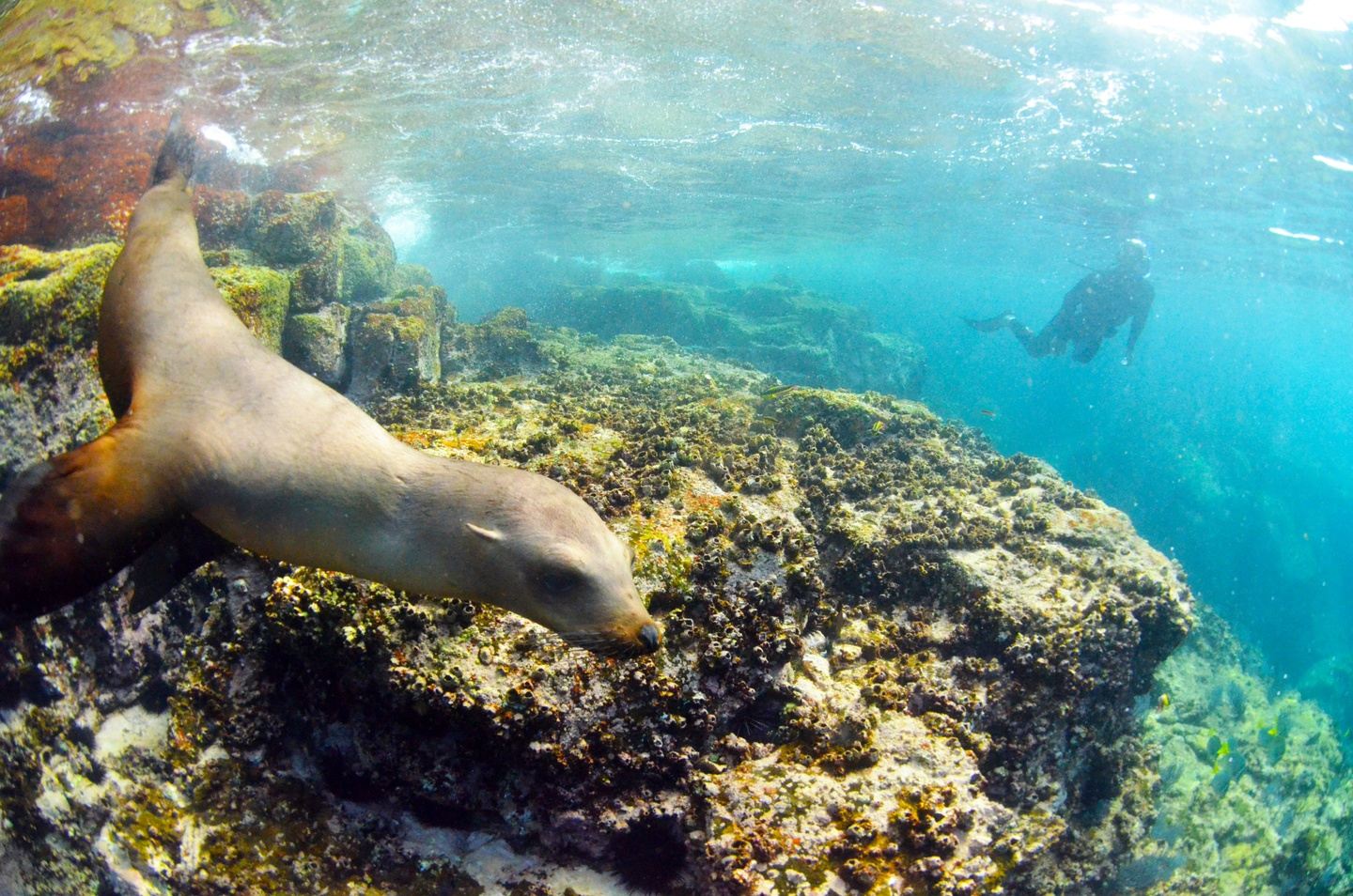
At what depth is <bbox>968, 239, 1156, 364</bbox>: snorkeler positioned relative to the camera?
66.7ft

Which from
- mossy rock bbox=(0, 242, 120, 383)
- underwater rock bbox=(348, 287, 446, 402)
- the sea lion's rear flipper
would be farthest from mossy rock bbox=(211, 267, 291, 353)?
the sea lion's rear flipper

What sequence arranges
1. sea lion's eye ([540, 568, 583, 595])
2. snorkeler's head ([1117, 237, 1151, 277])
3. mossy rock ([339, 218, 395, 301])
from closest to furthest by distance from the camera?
sea lion's eye ([540, 568, 583, 595]), mossy rock ([339, 218, 395, 301]), snorkeler's head ([1117, 237, 1151, 277])

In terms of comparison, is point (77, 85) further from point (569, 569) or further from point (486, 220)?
point (486, 220)

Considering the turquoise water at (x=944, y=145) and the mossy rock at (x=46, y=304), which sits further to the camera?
the turquoise water at (x=944, y=145)

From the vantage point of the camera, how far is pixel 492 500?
5.76 ft

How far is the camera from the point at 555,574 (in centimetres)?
168

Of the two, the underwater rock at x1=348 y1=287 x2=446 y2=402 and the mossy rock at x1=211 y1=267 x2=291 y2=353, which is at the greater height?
the mossy rock at x1=211 y1=267 x2=291 y2=353

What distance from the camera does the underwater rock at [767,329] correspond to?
2352cm

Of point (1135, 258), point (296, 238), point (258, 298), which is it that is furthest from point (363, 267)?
point (1135, 258)

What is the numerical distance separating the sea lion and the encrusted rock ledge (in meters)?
1.55

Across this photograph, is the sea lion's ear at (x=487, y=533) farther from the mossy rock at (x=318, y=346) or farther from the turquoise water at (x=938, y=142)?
the turquoise water at (x=938, y=142)

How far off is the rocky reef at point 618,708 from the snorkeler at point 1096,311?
16638 mm

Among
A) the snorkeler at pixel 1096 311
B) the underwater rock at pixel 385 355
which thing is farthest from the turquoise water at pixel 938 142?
the underwater rock at pixel 385 355

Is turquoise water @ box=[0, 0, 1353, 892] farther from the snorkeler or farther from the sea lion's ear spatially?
the sea lion's ear
